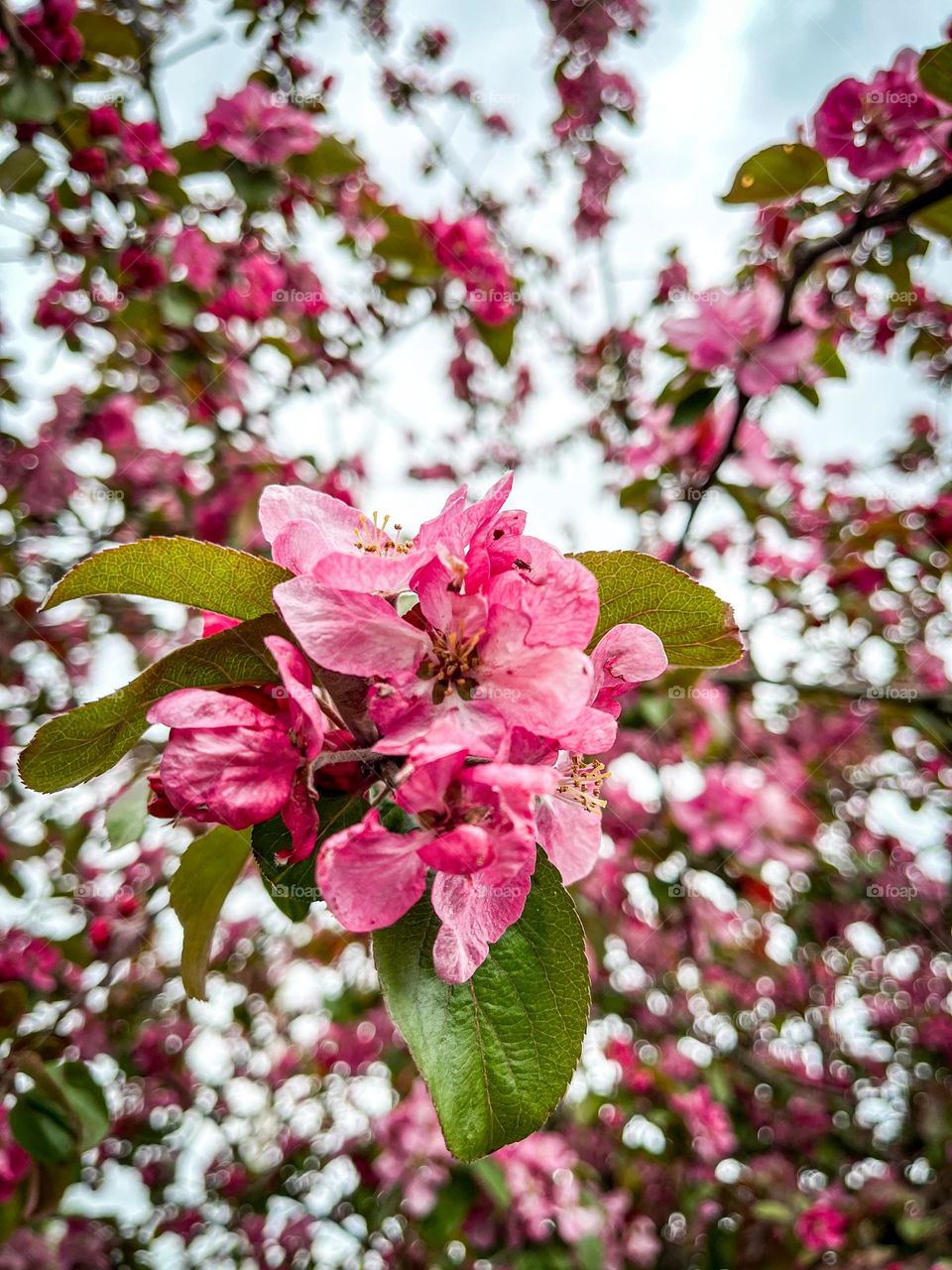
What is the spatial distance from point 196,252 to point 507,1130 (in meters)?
2.23

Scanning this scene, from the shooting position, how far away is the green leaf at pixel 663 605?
67 centimetres

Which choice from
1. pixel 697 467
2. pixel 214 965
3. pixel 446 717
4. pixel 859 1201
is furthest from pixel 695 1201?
pixel 446 717

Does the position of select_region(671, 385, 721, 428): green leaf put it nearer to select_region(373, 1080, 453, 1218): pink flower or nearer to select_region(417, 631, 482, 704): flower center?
select_region(417, 631, 482, 704): flower center

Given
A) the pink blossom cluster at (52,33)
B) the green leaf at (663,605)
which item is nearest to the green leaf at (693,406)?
the green leaf at (663,605)

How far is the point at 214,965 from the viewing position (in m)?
4.09

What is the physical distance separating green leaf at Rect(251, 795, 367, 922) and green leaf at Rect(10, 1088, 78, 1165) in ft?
2.84

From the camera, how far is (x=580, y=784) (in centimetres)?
70

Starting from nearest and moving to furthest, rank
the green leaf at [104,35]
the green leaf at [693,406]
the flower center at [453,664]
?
the flower center at [453,664], the green leaf at [693,406], the green leaf at [104,35]

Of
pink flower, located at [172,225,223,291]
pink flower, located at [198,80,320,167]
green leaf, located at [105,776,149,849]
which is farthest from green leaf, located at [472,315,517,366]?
green leaf, located at [105,776,149,849]

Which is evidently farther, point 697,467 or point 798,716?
point 798,716

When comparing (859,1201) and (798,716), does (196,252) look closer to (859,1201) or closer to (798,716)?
(798,716)

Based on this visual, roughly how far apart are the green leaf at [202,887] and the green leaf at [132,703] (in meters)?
0.18

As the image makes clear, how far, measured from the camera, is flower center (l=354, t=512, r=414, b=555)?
0.70 meters

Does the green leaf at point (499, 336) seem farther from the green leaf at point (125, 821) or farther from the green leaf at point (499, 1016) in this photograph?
the green leaf at point (499, 1016)
